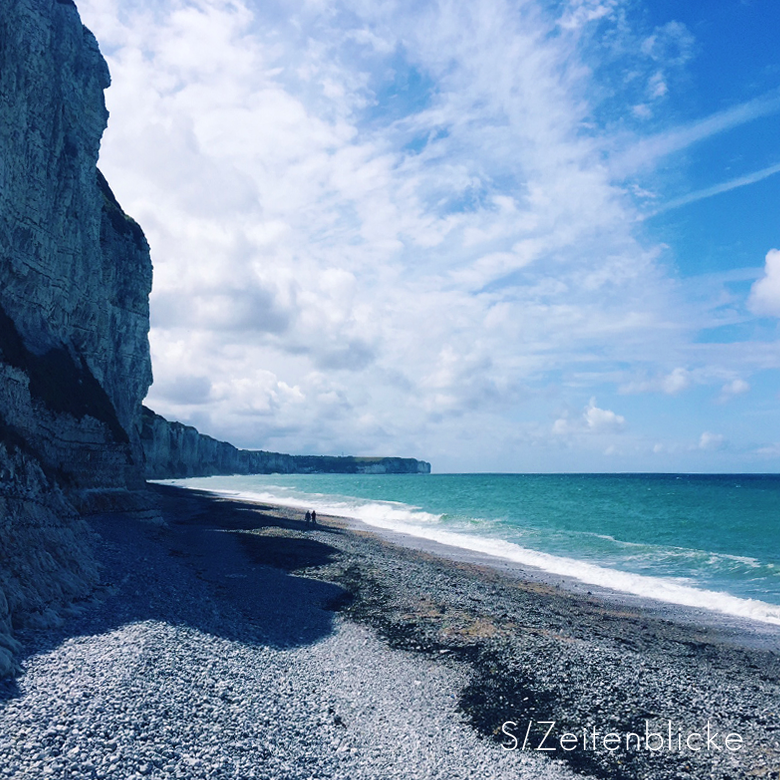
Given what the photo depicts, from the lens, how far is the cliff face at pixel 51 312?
19.7 m

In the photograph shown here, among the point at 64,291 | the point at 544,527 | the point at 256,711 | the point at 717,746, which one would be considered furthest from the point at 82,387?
the point at 544,527

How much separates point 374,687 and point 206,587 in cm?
1165

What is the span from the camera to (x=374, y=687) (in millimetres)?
15203

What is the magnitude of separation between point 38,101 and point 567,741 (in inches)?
1851

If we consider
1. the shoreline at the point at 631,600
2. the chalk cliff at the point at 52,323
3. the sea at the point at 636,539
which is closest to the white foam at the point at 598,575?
the sea at the point at 636,539

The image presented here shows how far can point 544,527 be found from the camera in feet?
202

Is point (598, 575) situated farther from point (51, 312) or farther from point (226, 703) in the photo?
point (51, 312)

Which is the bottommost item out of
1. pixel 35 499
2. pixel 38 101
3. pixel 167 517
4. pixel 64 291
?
pixel 167 517

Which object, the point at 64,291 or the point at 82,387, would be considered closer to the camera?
the point at 82,387

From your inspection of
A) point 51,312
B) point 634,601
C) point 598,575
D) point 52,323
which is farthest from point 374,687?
point 52,323

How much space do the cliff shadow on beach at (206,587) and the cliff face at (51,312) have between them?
64.1 inches

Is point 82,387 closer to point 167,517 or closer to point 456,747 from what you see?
point 167,517

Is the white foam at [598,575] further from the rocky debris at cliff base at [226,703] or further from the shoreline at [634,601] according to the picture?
the rocky debris at cliff base at [226,703]

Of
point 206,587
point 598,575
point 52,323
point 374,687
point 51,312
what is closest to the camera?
point 374,687
